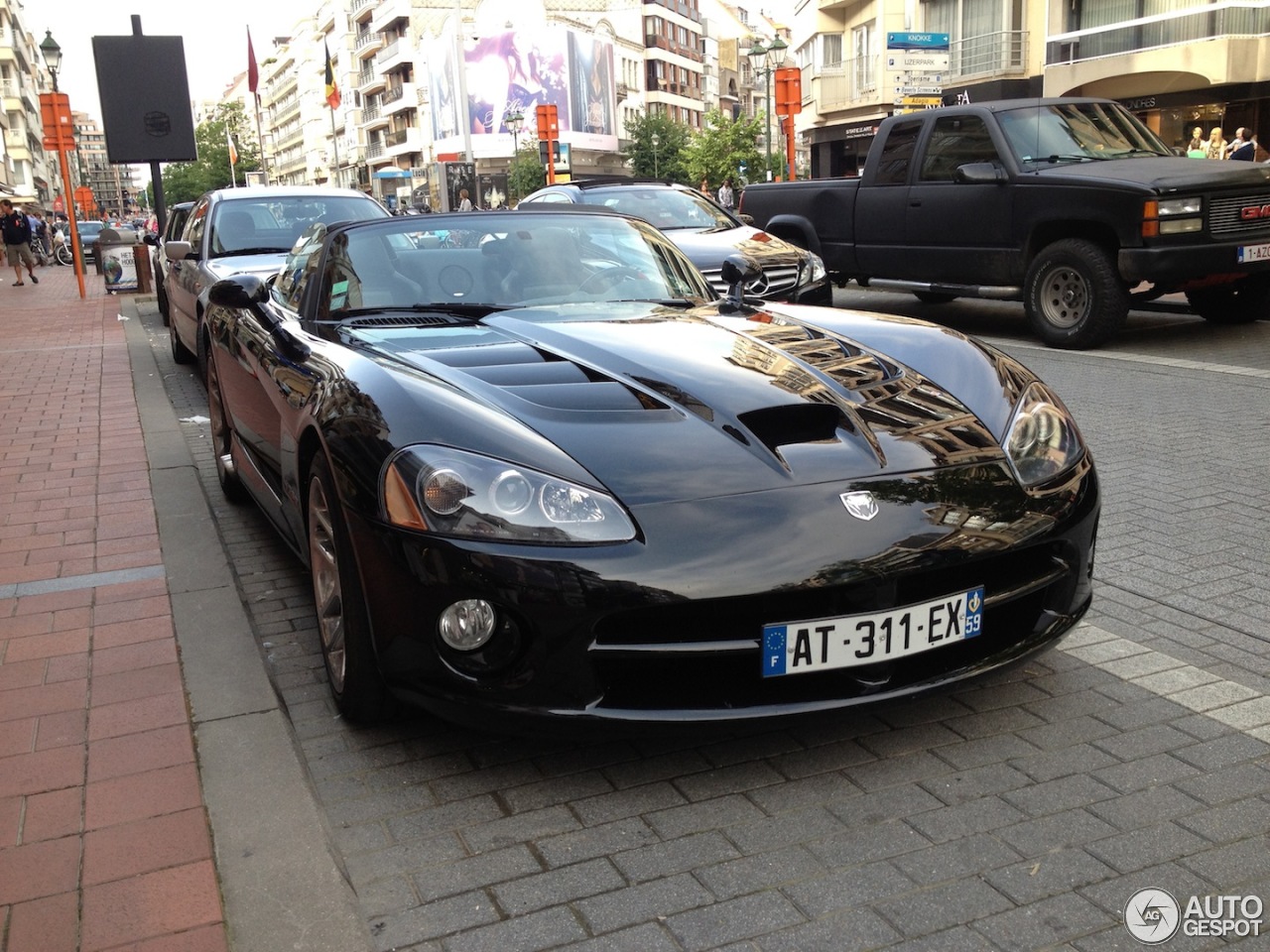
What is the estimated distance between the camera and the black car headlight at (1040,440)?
119 inches

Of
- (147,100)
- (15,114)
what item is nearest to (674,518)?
(147,100)

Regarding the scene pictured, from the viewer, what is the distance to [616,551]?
2.55m

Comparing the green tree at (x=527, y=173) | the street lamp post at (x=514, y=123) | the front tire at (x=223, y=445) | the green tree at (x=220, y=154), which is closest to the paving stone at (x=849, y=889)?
the front tire at (x=223, y=445)

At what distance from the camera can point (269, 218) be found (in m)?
9.66

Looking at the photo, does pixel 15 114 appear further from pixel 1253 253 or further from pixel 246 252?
pixel 1253 253

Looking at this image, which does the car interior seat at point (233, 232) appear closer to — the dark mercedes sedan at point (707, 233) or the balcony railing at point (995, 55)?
the dark mercedes sedan at point (707, 233)

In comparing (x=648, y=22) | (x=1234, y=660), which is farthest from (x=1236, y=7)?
Answer: (x=648, y=22)

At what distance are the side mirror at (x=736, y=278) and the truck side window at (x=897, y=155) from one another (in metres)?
7.10

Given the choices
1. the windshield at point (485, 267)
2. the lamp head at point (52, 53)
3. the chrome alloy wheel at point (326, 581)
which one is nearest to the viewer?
the chrome alloy wheel at point (326, 581)

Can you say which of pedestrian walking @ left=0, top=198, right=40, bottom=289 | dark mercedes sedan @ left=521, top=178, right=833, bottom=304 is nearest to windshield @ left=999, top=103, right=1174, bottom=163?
dark mercedes sedan @ left=521, top=178, right=833, bottom=304

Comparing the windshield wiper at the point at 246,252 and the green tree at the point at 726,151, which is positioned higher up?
the green tree at the point at 726,151

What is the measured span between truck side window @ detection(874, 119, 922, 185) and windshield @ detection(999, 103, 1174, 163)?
39.1 inches

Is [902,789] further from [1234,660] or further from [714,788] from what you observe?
[1234,660]

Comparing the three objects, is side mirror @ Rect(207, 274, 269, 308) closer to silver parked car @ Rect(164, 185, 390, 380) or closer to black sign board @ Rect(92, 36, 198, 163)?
silver parked car @ Rect(164, 185, 390, 380)
